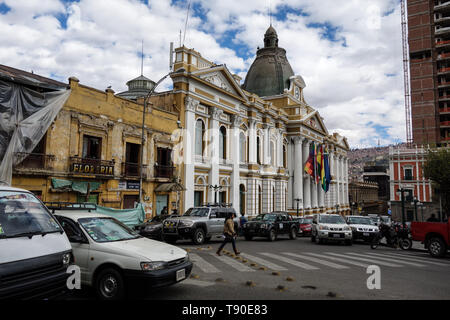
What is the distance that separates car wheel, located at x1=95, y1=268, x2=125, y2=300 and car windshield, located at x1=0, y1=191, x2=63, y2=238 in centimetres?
117

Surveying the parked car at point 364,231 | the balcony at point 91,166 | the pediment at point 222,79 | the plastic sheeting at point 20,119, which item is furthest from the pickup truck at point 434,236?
the pediment at point 222,79

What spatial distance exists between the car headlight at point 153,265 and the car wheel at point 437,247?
1226cm

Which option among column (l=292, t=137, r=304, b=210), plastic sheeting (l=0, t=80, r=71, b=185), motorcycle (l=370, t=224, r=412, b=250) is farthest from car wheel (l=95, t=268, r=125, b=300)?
column (l=292, t=137, r=304, b=210)

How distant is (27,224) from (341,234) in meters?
15.1

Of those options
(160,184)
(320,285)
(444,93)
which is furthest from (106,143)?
(444,93)

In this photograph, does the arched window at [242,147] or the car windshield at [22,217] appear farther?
the arched window at [242,147]

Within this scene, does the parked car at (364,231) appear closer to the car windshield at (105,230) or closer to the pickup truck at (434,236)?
the pickup truck at (434,236)

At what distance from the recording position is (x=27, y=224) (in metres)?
5.58

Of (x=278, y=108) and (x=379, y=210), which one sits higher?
(x=278, y=108)

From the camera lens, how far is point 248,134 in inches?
1335

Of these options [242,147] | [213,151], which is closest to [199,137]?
[213,151]

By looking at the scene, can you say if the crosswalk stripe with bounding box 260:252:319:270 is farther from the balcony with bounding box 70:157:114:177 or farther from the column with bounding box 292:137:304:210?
the column with bounding box 292:137:304:210

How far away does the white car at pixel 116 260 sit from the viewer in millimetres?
6039
